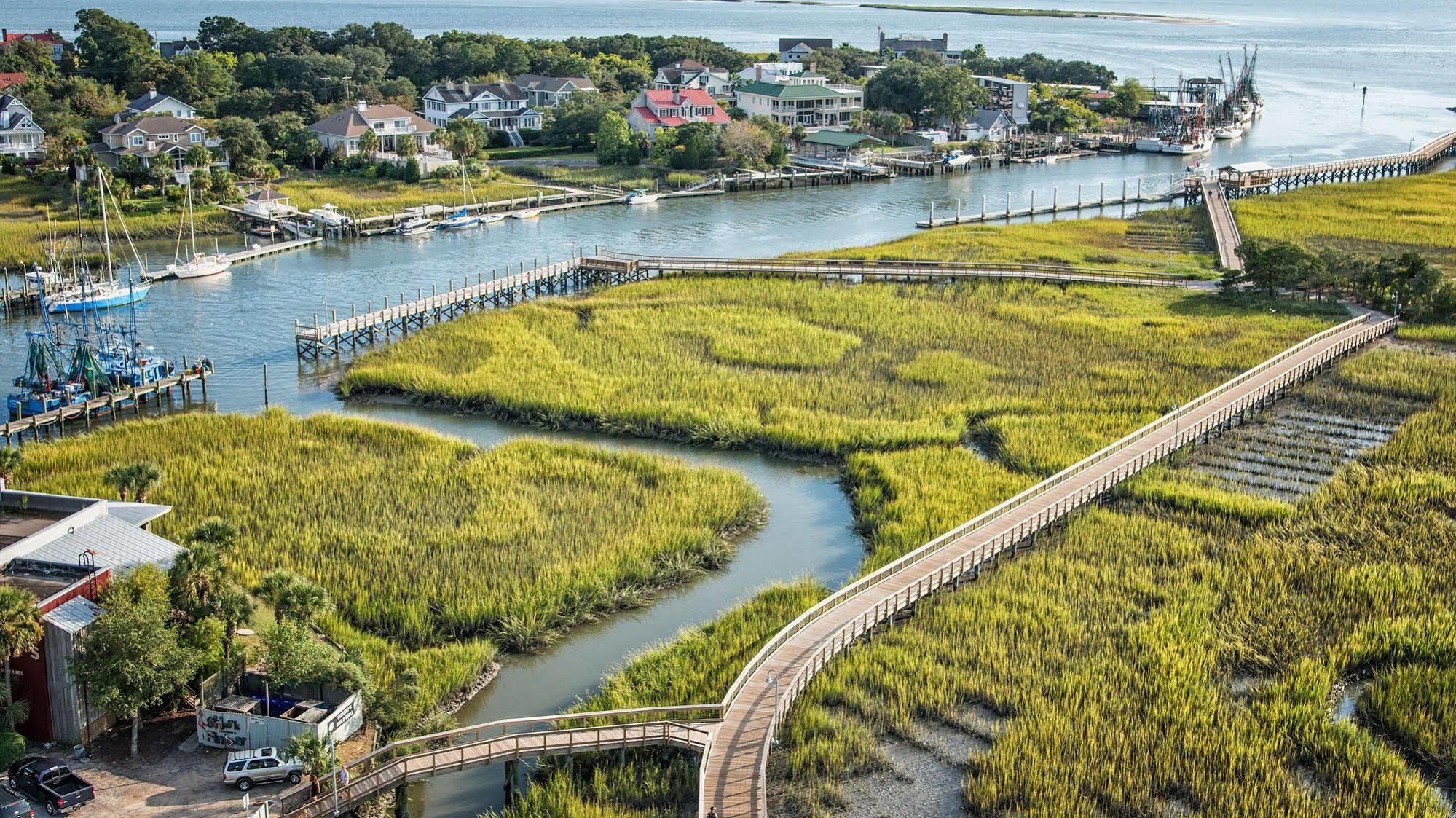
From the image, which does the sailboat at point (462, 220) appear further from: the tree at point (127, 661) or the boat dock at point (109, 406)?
the tree at point (127, 661)

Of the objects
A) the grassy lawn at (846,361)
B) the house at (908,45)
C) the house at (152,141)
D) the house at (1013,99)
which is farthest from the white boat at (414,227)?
the house at (908,45)

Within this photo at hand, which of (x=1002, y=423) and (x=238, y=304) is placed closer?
(x=1002, y=423)

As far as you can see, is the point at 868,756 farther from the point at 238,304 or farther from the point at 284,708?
the point at 238,304

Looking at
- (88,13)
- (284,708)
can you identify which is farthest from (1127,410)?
(88,13)

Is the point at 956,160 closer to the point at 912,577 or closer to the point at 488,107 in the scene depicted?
the point at 488,107

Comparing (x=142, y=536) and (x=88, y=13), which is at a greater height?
(x=88, y=13)

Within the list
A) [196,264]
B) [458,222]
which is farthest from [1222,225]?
[196,264]

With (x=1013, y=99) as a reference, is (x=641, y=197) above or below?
below
